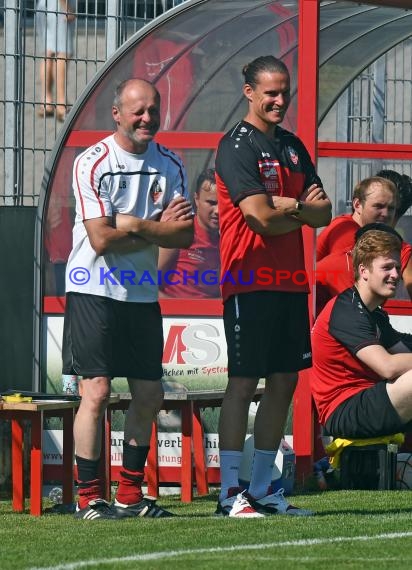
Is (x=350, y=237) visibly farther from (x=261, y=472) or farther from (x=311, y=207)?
(x=261, y=472)

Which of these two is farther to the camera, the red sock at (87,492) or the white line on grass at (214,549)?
the red sock at (87,492)

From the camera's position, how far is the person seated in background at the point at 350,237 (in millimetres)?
9141

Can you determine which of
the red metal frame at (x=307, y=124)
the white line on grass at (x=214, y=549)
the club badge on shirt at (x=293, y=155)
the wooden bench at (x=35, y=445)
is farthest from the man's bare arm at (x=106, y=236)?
the red metal frame at (x=307, y=124)

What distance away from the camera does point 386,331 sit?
332 inches

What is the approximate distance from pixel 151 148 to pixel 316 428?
2502 millimetres

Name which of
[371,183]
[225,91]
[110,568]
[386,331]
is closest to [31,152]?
[225,91]

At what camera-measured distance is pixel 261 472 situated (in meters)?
7.41

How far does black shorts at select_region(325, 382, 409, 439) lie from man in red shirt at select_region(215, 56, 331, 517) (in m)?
0.78

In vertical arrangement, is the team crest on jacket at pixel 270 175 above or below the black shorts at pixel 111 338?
above

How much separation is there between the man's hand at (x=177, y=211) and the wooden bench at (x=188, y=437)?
1410mm

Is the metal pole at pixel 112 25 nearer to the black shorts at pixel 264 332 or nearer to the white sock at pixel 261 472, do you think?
the black shorts at pixel 264 332

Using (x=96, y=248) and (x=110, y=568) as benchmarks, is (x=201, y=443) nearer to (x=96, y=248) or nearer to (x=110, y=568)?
(x=96, y=248)

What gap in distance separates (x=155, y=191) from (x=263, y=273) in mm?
661

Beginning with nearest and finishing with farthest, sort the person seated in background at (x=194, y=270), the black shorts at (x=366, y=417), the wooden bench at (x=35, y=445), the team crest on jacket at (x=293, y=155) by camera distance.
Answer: the team crest on jacket at (x=293, y=155)
the wooden bench at (x=35, y=445)
the black shorts at (x=366, y=417)
the person seated in background at (x=194, y=270)
